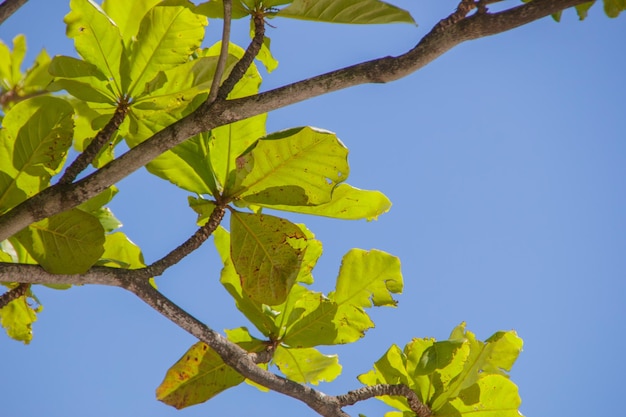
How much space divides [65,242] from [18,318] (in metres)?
0.63

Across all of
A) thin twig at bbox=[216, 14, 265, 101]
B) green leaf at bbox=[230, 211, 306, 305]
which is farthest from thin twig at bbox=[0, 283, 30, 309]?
thin twig at bbox=[216, 14, 265, 101]

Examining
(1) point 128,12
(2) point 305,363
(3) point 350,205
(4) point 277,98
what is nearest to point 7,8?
(1) point 128,12

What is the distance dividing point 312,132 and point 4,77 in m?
1.13

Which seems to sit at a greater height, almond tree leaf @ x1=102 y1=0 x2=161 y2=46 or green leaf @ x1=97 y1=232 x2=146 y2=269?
almond tree leaf @ x1=102 y1=0 x2=161 y2=46

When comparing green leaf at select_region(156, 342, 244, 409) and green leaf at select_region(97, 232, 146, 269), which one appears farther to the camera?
green leaf at select_region(97, 232, 146, 269)

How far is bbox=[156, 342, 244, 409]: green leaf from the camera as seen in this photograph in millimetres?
1415

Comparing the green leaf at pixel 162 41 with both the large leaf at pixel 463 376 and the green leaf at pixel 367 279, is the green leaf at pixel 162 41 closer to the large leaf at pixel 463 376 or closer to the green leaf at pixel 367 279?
the green leaf at pixel 367 279

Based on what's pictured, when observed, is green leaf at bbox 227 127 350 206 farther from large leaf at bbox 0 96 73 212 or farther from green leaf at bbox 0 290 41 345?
green leaf at bbox 0 290 41 345

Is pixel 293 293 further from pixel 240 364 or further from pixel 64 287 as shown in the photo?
pixel 64 287

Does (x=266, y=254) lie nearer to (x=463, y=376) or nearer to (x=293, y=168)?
(x=293, y=168)

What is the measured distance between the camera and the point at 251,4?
1.08m

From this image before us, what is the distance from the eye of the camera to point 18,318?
5.48 feet

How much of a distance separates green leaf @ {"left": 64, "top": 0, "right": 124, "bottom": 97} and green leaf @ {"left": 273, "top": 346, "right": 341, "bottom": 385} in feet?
2.41

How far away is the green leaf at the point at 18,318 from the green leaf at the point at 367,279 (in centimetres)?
80
